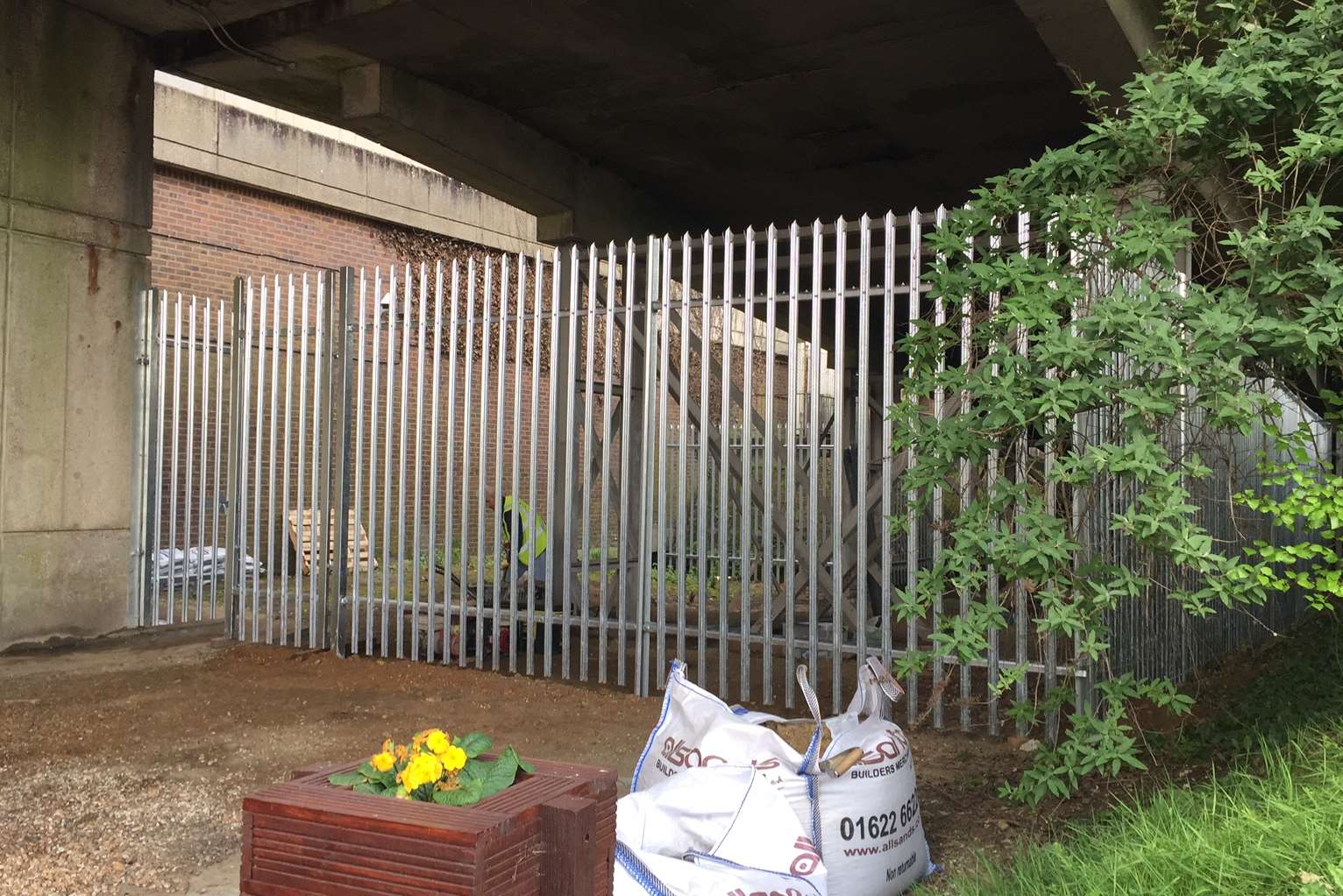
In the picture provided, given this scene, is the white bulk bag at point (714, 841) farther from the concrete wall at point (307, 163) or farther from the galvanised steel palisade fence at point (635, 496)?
the concrete wall at point (307, 163)

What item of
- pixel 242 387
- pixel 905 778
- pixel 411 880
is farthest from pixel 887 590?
pixel 242 387

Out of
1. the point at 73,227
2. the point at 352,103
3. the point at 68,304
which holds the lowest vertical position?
the point at 68,304

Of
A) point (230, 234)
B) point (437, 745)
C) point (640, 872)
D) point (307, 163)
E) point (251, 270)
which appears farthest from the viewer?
point (307, 163)

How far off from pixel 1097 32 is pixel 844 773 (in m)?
5.26

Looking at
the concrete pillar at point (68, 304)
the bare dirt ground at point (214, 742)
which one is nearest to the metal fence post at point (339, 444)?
the bare dirt ground at point (214, 742)

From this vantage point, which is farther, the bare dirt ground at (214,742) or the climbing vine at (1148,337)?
the bare dirt ground at (214,742)

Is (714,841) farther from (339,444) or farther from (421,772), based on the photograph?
(339,444)

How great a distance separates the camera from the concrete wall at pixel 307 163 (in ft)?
41.2

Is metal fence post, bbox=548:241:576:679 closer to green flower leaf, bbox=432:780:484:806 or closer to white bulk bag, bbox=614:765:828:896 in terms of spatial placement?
white bulk bag, bbox=614:765:828:896

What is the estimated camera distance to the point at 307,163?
14047 mm

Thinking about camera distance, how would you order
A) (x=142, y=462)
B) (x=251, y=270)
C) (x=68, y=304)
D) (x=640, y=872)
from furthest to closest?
(x=251, y=270)
(x=142, y=462)
(x=68, y=304)
(x=640, y=872)

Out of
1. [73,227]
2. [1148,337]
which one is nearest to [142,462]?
[73,227]

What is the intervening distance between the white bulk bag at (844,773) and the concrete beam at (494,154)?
23.1 ft

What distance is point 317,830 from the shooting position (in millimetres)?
2115
